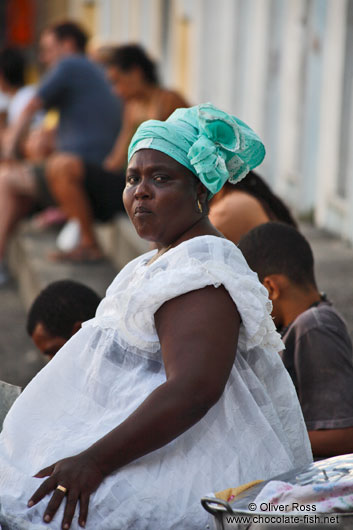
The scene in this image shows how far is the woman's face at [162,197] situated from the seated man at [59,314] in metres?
1.01

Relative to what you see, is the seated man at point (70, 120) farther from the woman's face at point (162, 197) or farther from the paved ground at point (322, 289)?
the woman's face at point (162, 197)

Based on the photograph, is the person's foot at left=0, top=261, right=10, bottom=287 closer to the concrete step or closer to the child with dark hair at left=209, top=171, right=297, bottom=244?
the concrete step

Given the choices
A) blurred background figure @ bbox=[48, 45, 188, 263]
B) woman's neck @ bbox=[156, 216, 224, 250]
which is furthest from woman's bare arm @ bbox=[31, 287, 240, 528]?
blurred background figure @ bbox=[48, 45, 188, 263]

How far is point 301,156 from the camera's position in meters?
7.42

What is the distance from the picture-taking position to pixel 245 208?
3592 mm

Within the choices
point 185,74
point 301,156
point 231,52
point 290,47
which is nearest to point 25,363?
point 301,156

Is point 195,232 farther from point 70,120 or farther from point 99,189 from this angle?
point 70,120

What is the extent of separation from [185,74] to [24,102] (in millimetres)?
1924

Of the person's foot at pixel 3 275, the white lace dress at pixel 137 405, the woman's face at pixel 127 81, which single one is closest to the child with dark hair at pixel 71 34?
the woman's face at pixel 127 81

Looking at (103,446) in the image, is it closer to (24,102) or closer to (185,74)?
(24,102)

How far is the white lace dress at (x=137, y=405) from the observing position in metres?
2.14

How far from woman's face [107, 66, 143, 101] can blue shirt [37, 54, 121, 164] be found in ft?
2.31

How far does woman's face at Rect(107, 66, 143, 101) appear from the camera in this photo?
22.3ft

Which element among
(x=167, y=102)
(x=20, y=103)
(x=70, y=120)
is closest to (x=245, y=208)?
(x=167, y=102)
